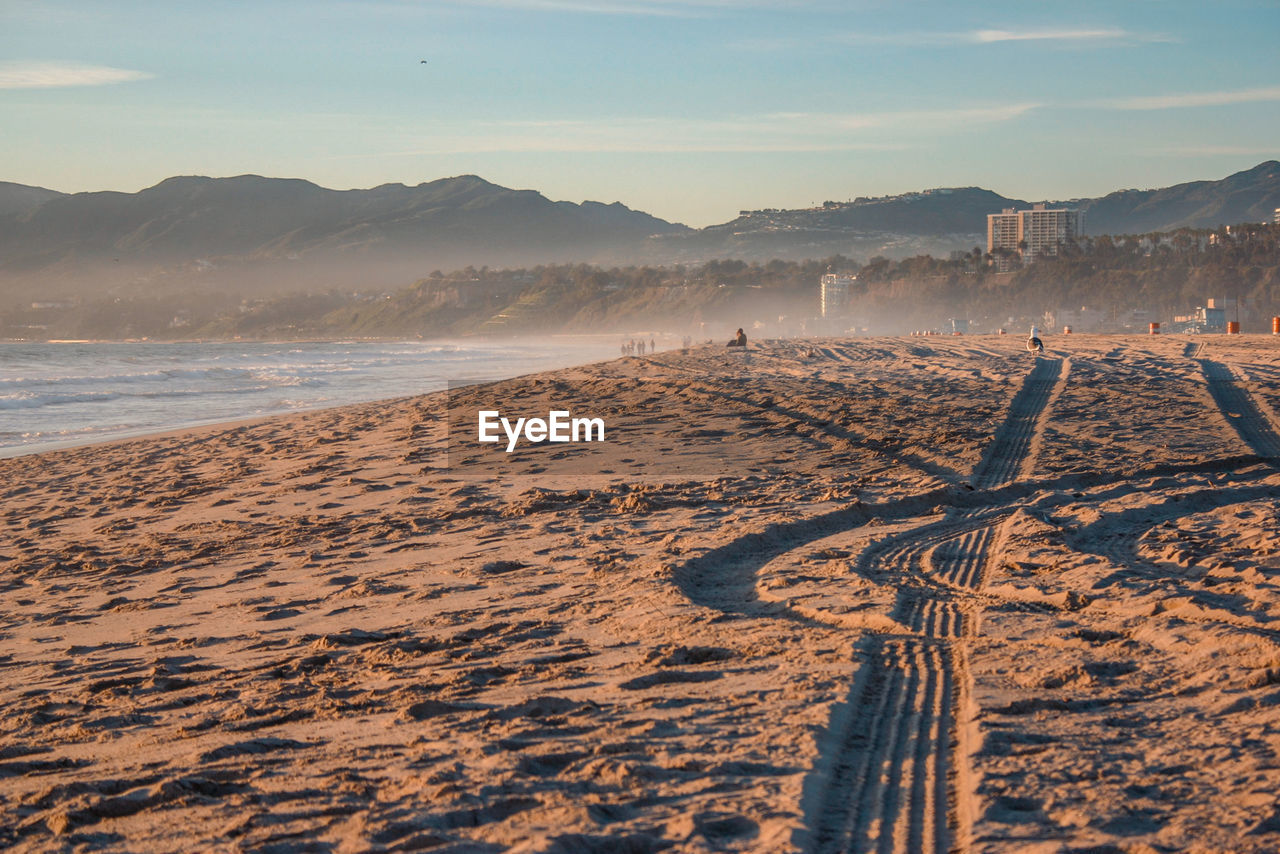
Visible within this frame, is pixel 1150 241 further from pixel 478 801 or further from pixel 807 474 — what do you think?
pixel 478 801

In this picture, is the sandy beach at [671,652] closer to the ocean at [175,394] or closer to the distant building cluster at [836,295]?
the ocean at [175,394]

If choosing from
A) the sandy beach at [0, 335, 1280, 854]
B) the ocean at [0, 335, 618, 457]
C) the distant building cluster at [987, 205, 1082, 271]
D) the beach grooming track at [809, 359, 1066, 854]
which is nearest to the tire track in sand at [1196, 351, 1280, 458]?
the sandy beach at [0, 335, 1280, 854]

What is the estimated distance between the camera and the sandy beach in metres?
3.15

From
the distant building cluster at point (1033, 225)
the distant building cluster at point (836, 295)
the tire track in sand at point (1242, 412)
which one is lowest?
the tire track in sand at point (1242, 412)

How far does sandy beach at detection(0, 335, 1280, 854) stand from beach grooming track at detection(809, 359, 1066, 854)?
0.02 meters

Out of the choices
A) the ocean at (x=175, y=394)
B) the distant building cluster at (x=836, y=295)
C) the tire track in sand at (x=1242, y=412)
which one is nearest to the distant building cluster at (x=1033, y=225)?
the distant building cluster at (x=836, y=295)

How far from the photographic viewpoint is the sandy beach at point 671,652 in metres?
3.15

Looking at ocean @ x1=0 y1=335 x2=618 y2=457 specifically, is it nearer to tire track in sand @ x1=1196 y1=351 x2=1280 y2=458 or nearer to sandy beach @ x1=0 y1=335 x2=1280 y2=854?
sandy beach @ x1=0 y1=335 x2=1280 y2=854

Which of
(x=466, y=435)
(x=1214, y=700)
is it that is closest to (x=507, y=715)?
(x=1214, y=700)

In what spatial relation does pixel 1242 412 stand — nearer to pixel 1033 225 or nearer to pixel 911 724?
pixel 911 724

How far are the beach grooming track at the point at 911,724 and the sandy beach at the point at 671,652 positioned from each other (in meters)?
0.02

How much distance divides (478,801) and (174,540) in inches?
248

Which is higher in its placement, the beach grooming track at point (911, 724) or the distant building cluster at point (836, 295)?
the distant building cluster at point (836, 295)

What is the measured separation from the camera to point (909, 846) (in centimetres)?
289
